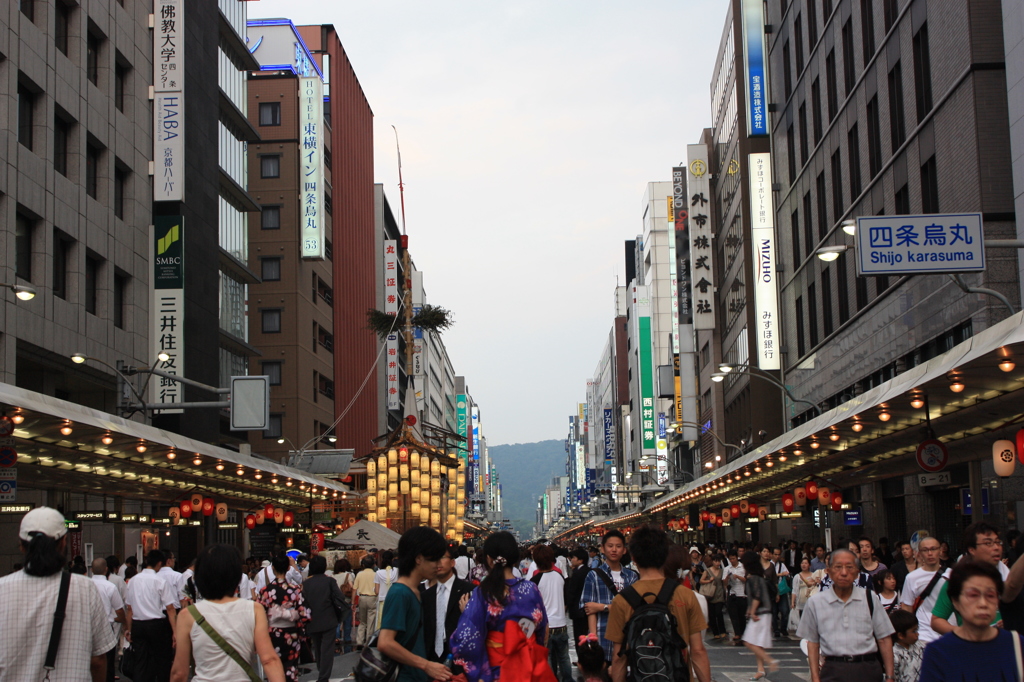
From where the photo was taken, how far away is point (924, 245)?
16.3 m

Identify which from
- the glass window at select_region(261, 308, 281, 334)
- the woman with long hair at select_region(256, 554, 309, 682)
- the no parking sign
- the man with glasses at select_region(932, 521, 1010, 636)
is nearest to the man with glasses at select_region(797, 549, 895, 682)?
the man with glasses at select_region(932, 521, 1010, 636)

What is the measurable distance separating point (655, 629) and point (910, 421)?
1642cm

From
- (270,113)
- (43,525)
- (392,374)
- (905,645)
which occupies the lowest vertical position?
(905,645)

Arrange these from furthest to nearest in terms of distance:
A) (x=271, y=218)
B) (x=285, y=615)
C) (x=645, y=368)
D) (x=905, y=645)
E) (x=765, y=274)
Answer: (x=645, y=368)
(x=271, y=218)
(x=765, y=274)
(x=285, y=615)
(x=905, y=645)

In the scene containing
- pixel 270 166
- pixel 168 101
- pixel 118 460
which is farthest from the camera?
pixel 270 166

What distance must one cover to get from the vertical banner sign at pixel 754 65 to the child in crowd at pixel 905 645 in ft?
136

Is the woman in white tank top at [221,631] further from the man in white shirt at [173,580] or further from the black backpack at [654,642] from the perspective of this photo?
the man in white shirt at [173,580]

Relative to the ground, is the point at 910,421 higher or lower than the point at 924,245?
lower

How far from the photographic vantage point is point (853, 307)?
3609 cm

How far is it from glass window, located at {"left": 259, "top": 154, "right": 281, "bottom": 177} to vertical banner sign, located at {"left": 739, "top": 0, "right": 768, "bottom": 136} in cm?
2836

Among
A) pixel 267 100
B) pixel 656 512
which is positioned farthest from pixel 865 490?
pixel 267 100

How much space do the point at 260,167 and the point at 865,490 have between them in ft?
137

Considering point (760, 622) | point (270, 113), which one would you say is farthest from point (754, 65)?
point (760, 622)

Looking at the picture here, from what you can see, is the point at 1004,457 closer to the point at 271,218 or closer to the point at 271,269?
the point at 271,269
